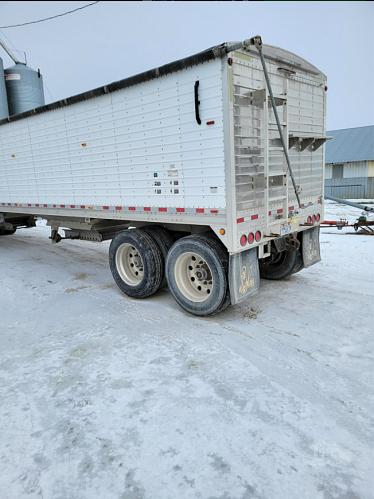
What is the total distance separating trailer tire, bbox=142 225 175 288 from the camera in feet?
17.9

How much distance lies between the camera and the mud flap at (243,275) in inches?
175

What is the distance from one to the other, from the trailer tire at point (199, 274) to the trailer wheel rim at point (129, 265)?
89cm

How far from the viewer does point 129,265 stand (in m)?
6.01

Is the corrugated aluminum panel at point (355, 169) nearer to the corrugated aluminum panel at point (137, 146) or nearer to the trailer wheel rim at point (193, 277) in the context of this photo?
the corrugated aluminum panel at point (137, 146)

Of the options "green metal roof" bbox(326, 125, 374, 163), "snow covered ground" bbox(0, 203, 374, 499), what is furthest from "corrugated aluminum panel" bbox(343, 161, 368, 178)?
"snow covered ground" bbox(0, 203, 374, 499)

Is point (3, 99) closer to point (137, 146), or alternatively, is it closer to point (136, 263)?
point (137, 146)

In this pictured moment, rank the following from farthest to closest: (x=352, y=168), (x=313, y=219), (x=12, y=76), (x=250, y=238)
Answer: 1. (x=352, y=168)
2. (x=12, y=76)
3. (x=313, y=219)
4. (x=250, y=238)

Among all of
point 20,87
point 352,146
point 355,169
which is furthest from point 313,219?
point 352,146

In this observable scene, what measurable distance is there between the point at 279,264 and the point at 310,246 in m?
0.60

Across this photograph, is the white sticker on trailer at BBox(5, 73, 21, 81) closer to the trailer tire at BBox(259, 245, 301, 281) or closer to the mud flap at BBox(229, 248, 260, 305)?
the trailer tire at BBox(259, 245, 301, 281)

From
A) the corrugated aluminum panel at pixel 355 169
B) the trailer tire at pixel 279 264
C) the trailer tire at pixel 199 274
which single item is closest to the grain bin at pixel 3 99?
the trailer tire at pixel 199 274

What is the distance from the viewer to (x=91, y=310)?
5.26 metres

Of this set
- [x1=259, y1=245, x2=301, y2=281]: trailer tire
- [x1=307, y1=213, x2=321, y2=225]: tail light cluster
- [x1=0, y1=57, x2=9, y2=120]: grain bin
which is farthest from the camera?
[x1=0, y1=57, x2=9, y2=120]: grain bin

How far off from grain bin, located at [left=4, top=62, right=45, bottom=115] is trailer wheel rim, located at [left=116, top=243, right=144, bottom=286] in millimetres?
8933
